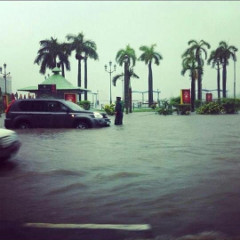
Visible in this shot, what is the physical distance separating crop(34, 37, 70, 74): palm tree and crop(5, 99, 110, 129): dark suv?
4126 cm

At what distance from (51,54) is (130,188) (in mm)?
55761

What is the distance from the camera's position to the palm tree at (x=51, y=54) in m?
60.0

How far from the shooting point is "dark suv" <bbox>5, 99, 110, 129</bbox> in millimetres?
19859

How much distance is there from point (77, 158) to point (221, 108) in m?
35.8

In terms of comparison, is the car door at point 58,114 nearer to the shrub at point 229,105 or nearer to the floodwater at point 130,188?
the floodwater at point 130,188

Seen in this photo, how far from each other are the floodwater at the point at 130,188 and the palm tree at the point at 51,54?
50362 millimetres

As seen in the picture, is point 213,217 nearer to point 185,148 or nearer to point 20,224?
point 20,224

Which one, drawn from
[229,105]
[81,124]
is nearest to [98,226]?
[81,124]

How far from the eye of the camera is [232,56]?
211 feet

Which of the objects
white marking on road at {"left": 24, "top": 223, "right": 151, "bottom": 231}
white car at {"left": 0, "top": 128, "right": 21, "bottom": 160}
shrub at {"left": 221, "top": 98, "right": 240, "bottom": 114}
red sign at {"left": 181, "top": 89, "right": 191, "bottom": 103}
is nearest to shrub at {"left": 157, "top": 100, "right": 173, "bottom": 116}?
red sign at {"left": 181, "top": 89, "right": 191, "bottom": 103}

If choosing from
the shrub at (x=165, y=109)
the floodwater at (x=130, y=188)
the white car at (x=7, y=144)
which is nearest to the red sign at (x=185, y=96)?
the shrub at (x=165, y=109)

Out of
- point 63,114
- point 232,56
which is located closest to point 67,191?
point 63,114

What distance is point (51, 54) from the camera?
60000 millimetres

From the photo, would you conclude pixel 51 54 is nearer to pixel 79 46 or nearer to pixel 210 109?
pixel 79 46
